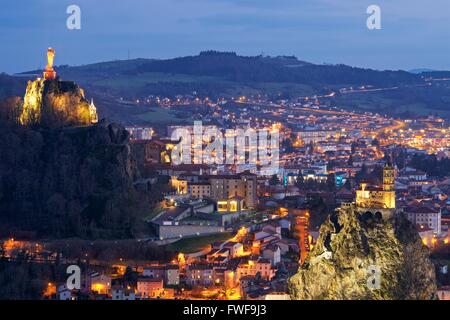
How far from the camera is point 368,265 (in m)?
25.1

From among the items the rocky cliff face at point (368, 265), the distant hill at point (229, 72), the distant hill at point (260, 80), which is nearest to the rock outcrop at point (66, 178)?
the rocky cliff face at point (368, 265)

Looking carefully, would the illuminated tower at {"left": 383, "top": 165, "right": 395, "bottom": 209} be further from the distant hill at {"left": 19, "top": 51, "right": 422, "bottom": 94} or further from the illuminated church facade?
the distant hill at {"left": 19, "top": 51, "right": 422, "bottom": 94}

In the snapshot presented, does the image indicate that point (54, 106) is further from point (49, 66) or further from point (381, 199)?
point (381, 199)

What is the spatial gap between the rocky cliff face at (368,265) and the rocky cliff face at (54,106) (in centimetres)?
1799

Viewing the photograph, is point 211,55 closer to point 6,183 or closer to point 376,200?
point 6,183

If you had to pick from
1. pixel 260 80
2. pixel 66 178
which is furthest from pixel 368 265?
pixel 260 80

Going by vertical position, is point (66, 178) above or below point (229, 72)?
below

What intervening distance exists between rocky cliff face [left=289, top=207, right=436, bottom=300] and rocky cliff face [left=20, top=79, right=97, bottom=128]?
1799 cm

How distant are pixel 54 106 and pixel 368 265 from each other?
1953cm

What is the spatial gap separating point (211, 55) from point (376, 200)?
101m

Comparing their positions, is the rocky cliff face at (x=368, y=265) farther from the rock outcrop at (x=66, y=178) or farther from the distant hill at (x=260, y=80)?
the distant hill at (x=260, y=80)

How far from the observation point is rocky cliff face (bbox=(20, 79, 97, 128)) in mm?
41562

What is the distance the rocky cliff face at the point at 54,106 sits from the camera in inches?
1636
